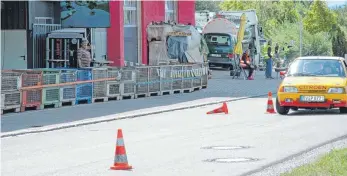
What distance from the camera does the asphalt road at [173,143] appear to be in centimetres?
1431

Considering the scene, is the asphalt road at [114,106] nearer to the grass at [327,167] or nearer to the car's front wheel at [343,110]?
the car's front wheel at [343,110]

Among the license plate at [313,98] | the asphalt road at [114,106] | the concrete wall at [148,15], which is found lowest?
the asphalt road at [114,106]

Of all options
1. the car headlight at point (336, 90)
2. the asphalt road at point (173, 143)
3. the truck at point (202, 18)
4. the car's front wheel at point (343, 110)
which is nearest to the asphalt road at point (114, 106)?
the asphalt road at point (173, 143)

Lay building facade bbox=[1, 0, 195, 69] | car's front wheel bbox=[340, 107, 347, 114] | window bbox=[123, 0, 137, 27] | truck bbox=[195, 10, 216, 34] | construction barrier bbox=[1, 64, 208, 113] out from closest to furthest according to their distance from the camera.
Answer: car's front wheel bbox=[340, 107, 347, 114], construction barrier bbox=[1, 64, 208, 113], building facade bbox=[1, 0, 195, 69], window bbox=[123, 0, 137, 27], truck bbox=[195, 10, 216, 34]

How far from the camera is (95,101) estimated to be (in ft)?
101

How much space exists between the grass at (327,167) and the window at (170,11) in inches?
1543

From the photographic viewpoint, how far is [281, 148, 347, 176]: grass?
12508 mm

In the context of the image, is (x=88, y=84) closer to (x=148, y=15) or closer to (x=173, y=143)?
(x=173, y=143)

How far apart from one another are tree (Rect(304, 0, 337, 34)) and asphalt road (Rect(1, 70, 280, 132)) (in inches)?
1645

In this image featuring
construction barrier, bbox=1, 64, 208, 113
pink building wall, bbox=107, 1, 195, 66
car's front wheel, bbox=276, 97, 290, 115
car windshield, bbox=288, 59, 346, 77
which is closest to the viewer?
car's front wheel, bbox=276, 97, 290, 115

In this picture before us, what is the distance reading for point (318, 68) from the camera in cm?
2608

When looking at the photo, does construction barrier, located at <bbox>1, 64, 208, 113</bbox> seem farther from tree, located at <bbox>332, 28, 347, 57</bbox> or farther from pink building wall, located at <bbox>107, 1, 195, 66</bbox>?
tree, located at <bbox>332, 28, 347, 57</bbox>

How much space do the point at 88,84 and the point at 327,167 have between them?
58.3 ft

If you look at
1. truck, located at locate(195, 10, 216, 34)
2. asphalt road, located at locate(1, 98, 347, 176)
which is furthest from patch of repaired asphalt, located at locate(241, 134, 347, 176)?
truck, located at locate(195, 10, 216, 34)
